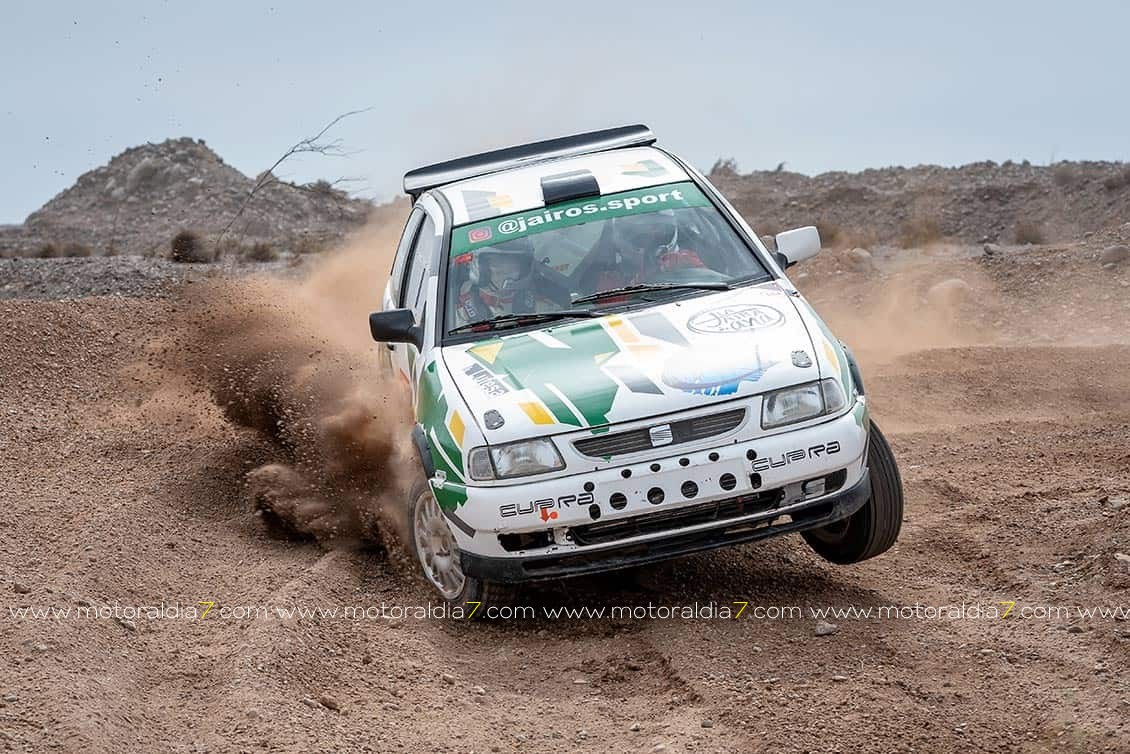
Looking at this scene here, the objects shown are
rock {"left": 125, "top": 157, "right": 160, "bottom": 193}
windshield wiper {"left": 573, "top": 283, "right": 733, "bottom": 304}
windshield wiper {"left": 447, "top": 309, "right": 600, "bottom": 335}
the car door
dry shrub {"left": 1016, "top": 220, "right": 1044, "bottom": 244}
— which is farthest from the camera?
rock {"left": 125, "top": 157, "right": 160, "bottom": 193}

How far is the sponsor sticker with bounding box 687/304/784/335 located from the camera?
6.38 meters

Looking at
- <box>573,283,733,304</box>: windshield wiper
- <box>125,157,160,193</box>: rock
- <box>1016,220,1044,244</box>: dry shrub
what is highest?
<box>125,157,160,193</box>: rock

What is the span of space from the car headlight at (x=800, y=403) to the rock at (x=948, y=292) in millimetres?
9603

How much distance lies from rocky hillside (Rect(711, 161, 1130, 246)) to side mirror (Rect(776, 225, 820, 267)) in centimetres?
1260

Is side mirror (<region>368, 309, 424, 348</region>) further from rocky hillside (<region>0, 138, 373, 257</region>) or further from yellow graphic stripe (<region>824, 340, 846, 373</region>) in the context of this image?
rocky hillside (<region>0, 138, 373, 257</region>)

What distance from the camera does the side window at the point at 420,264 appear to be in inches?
290

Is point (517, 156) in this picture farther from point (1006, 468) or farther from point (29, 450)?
point (29, 450)

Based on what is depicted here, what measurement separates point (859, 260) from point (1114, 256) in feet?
11.6

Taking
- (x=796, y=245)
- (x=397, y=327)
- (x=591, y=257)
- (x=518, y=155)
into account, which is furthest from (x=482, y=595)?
(x=518, y=155)

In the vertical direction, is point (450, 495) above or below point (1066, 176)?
below

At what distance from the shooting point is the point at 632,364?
20.2 feet

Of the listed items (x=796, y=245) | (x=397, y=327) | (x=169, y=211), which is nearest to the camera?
(x=397, y=327)

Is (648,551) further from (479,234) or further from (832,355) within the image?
(479,234)

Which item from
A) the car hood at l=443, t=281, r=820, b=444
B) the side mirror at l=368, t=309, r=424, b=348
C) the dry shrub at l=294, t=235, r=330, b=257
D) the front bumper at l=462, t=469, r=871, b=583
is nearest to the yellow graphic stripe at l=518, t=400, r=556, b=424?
the car hood at l=443, t=281, r=820, b=444
